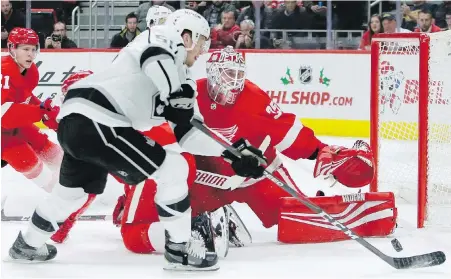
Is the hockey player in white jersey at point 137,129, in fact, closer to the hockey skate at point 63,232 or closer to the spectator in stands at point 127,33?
the hockey skate at point 63,232

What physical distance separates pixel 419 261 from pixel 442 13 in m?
4.57

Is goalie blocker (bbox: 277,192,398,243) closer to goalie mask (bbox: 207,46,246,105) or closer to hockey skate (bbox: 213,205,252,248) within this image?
hockey skate (bbox: 213,205,252,248)

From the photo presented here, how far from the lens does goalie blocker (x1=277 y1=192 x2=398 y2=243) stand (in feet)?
10.5

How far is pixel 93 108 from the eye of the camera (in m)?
2.62

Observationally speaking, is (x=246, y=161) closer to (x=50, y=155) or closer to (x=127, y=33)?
Answer: (x=50, y=155)

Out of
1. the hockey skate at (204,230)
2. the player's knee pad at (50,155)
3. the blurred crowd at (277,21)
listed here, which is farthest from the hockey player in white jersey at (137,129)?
the blurred crowd at (277,21)

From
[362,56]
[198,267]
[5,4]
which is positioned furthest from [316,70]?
[198,267]

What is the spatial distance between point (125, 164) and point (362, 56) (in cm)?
436

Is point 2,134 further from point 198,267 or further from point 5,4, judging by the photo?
point 5,4

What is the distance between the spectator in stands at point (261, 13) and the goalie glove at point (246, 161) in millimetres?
4599

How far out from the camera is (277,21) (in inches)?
286

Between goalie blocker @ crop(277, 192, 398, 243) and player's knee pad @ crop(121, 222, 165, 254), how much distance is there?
0.50 metres

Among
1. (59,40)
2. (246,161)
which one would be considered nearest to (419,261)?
(246,161)

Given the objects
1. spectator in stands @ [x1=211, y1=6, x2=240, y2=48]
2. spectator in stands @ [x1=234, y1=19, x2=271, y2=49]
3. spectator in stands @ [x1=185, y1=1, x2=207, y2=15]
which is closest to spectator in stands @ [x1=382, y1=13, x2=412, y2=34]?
spectator in stands @ [x1=234, y1=19, x2=271, y2=49]
